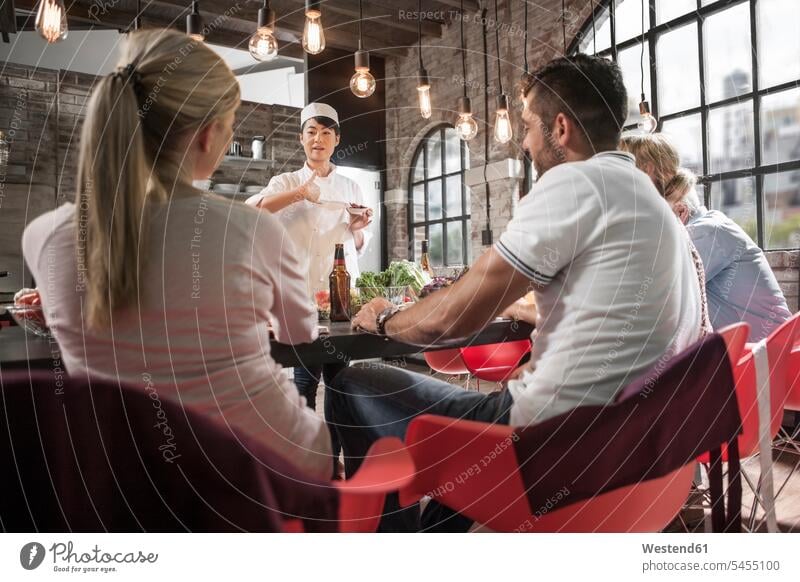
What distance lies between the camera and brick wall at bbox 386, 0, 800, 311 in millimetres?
837

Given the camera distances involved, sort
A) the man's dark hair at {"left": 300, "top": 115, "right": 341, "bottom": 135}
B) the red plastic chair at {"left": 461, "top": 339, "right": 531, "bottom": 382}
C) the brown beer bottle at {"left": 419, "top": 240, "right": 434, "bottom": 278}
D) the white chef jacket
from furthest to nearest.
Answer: the red plastic chair at {"left": 461, "top": 339, "right": 531, "bottom": 382} → the brown beer bottle at {"left": 419, "top": 240, "right": 434, "bottom": 278} → the man's dark hair at {"left": 300, "top": 115, "right": 341, "bottom": 135} → the white chef jacket

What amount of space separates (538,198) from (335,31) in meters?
0.49

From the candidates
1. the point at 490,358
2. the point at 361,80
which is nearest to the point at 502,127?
the point at 361,80

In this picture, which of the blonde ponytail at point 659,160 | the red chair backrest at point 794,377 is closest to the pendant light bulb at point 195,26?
the blonde ponytail at point 659,160

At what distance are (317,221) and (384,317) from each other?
190 millimetres

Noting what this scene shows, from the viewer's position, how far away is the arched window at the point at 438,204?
85cm

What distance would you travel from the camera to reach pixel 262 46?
0.73 meters

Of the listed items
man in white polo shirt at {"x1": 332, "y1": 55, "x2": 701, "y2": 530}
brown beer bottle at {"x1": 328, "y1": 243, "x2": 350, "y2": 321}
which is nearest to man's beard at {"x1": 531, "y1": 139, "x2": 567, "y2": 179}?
man in white polo shirt at {"x1": 332, "y1": 55, "x2": 701, "y2": 530}

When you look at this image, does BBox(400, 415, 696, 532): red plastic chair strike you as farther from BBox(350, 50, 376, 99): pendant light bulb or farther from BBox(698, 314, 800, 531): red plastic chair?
BBox(350, 50, 376, 99): pendant light bulb

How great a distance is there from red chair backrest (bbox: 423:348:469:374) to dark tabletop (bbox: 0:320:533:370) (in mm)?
85

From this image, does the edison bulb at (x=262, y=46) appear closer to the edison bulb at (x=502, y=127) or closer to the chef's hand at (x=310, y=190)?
the chef's hand at (x=310, y=190)
